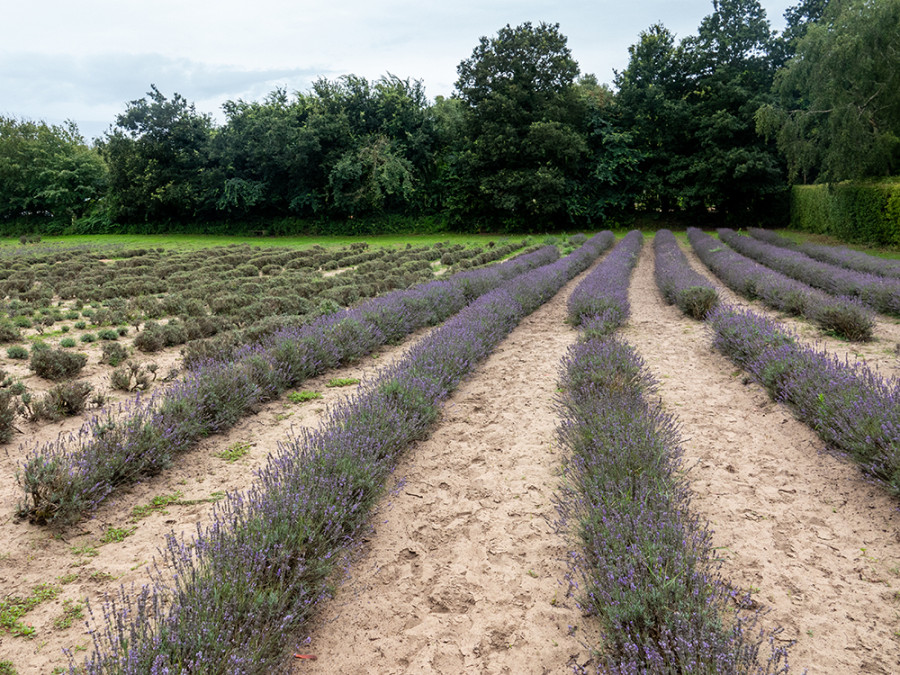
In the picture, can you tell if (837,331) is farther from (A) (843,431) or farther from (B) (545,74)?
(B) (545,74)

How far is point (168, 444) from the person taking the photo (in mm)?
3748

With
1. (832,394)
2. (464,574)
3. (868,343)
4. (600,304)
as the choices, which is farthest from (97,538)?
→ (868,343)

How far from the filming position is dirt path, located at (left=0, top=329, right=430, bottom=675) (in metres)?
2.17

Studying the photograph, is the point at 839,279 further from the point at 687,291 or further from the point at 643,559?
the point at 643,559

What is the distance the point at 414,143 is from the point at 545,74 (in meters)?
8.83

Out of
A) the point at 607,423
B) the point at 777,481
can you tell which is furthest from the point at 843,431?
the point at 607,423

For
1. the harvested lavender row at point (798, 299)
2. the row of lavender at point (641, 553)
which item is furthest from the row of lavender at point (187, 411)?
the harvested lavender row at point (798, 299)

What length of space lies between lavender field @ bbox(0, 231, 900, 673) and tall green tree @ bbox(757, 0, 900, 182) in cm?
1659

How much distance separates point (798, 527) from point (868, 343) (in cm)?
491

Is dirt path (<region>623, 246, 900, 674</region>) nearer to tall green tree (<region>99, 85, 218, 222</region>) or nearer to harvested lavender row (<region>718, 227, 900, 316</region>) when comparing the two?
harvested lavender row (<region>718, 227, 900, 316</region>)

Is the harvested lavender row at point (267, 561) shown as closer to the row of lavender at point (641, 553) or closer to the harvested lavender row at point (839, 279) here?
the row of lavender at point (641, 553)

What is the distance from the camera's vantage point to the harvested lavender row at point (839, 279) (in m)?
7.84

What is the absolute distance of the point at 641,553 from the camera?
6.88 feet

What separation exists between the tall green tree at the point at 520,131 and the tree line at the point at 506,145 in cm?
9
